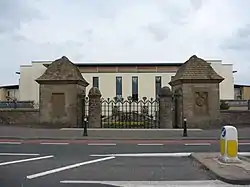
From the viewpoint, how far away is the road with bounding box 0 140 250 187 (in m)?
8.57

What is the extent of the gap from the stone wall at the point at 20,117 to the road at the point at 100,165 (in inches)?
319

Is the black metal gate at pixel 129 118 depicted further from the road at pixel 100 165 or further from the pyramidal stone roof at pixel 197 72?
the road at pixel 100 165

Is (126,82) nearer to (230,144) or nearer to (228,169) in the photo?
(230,144)

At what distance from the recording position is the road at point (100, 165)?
8570 mm

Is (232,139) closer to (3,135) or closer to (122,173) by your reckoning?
(122,173)

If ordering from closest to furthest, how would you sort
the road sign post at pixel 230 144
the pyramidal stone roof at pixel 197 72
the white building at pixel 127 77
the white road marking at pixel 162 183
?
the white road marking at pixel 162 183 < the road sign post at pixel 230 144 < the pyramidal stone roof at pixel 197 72 < the white building at pixel 127 77

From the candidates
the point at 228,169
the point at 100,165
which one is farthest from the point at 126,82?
the point at 228,169

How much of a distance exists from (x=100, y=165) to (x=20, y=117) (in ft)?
49.9

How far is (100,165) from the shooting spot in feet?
35.8

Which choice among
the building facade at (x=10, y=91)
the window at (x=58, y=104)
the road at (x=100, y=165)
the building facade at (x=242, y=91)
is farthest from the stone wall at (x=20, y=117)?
the building facade at (x=242, y=91)

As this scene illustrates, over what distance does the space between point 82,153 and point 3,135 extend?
7527 millimetres

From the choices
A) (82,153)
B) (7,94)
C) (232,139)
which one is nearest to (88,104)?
(82,153)

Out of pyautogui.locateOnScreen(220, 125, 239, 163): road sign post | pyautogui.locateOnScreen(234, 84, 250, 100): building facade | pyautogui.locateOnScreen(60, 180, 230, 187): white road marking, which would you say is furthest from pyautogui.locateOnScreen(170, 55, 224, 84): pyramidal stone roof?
pyautogui.locateOnScreen(234, 84, 250, 100): building facade

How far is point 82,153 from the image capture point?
13602mm
